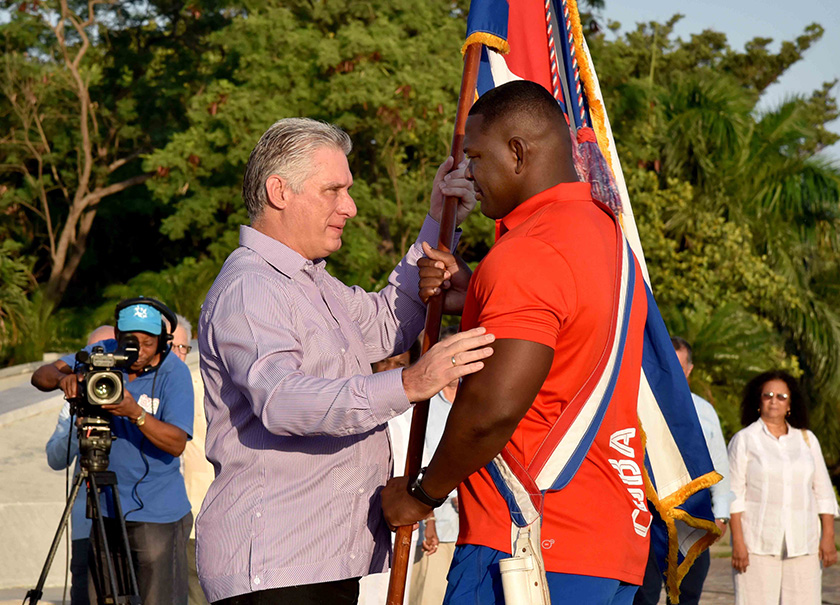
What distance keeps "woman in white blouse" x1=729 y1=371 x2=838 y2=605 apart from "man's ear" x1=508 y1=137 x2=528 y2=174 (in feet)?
15.7

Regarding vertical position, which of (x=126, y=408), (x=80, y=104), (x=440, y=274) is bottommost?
(x=126, y=408)

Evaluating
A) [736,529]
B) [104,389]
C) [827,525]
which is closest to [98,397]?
[104,389]

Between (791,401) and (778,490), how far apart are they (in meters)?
0.66

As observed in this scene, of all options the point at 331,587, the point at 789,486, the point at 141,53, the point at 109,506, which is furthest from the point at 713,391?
the point at 141,53

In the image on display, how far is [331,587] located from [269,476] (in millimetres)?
358

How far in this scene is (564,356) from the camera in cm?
250

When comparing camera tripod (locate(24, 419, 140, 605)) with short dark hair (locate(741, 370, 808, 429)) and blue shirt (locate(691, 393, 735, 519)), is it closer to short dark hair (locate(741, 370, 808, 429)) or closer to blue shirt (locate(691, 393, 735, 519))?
blue shirt (locate(691, 393, 735, 519))

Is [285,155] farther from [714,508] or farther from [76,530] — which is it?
[714,508]

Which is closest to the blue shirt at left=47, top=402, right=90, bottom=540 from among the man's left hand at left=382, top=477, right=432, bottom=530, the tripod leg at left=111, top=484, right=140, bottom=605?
the tripod leg at left=111, top=484, right=140, bottom=605

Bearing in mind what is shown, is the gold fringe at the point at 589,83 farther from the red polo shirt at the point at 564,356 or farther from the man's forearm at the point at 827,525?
the man's forearm at the point at 827,525

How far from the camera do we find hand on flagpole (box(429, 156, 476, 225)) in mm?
3338

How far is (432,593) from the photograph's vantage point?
6.20m

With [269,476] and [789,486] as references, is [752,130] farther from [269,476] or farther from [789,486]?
[269,476]

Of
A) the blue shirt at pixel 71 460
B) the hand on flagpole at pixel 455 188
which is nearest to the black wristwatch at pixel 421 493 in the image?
the hand on flagpole at pixel 455 188
